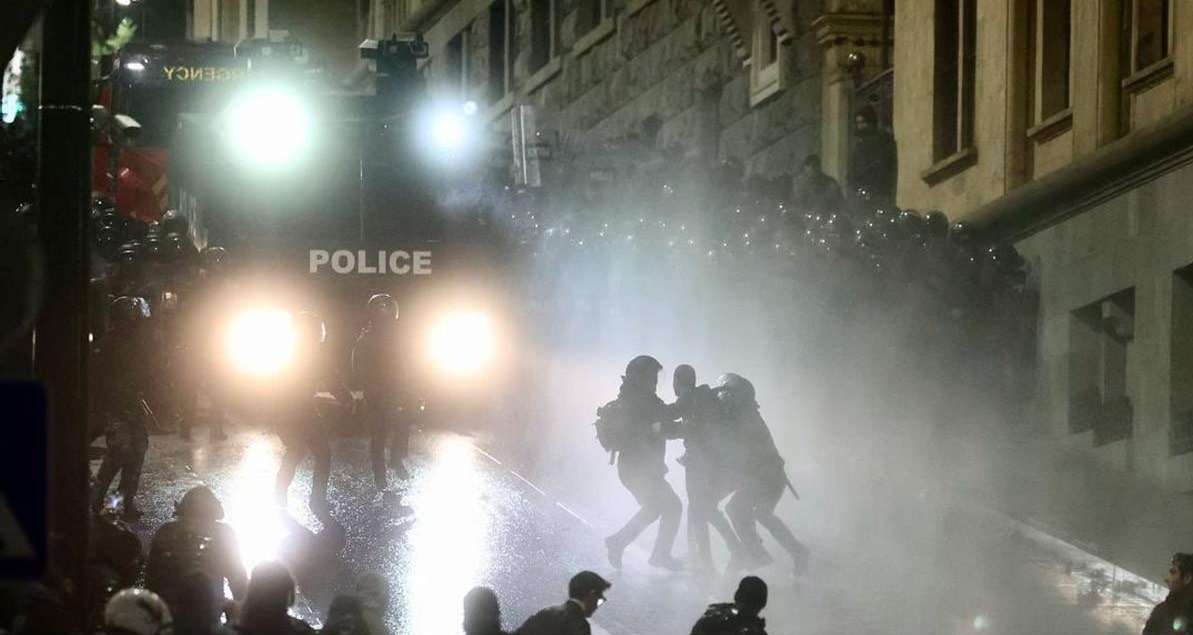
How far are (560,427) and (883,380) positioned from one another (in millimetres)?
4580

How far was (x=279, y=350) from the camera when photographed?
23.7m

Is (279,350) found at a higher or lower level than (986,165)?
lower

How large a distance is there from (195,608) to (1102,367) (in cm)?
1389

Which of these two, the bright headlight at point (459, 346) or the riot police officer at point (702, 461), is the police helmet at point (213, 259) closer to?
the bright headlight at point (459, 346)

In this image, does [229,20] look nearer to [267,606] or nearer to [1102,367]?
[1102,367]

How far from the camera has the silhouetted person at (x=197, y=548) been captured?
11773 millimetres

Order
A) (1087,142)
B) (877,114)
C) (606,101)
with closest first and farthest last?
(1087,142) < (877,114) < (606,101)

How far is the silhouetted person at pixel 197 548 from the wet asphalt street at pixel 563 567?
7.56 ft

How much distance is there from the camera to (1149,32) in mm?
21922

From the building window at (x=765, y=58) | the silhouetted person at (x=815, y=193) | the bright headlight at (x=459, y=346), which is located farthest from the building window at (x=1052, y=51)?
the building window at (x=765, y=58)

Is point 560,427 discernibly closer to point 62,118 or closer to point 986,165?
point 986,165

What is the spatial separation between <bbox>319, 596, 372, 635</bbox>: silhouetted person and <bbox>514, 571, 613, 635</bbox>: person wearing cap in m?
0.69

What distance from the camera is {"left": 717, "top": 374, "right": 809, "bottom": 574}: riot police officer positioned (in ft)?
56.2

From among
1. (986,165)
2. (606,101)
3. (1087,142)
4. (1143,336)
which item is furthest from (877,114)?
(606,101)
